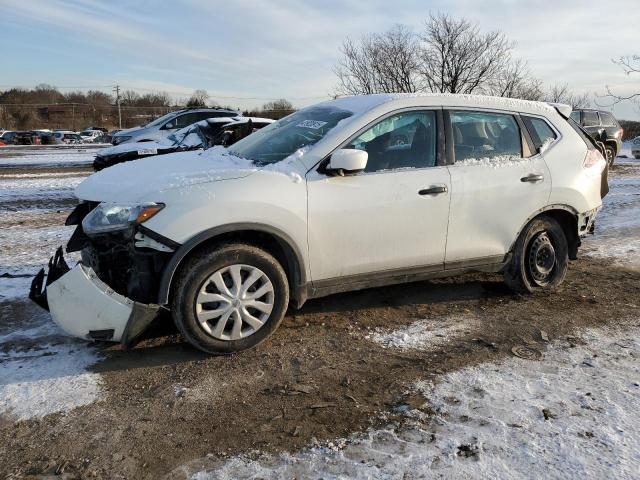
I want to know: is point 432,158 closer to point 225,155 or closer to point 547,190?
point 547,190

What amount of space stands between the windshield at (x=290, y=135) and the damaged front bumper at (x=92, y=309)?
→ 1.44 metres

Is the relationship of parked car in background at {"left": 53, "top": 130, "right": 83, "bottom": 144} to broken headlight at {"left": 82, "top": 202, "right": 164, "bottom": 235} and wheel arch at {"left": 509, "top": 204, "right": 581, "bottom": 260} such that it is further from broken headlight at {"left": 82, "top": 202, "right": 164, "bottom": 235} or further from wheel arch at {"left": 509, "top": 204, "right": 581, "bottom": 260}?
wheel arch at {"left": 509, "top": 204, "right": 581, "bottom": 260}

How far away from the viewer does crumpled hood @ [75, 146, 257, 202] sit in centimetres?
342

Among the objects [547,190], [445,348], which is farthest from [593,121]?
[445,348]

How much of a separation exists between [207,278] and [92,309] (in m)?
0.73

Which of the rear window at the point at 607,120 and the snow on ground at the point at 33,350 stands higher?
the rear window at the point at 607,120

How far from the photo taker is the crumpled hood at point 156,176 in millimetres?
3420

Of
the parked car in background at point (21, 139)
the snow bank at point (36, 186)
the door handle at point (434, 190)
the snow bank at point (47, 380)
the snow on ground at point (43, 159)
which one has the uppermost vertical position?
the door handle at point (434, 190)

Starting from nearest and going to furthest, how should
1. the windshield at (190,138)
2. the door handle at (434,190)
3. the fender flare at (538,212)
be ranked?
the door handle at (434,190) < the fender flare at (538,212) < the windshield at (190,138)

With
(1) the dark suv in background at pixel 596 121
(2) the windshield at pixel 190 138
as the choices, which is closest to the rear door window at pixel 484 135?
(2) the windshield at pixel 190 138

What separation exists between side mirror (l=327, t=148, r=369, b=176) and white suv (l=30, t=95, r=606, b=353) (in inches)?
0.4

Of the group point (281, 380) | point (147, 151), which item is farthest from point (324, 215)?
point (147, 151)

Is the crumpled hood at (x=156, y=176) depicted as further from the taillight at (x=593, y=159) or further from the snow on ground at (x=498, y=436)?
the taillight at (x=593, y=159)

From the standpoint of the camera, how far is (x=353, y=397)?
10.2 ft
